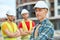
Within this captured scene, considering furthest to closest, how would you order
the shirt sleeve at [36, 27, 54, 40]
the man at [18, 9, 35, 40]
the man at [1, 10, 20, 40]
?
the man at [18, 9, 35, 40] < the man at [1, 10, 20, 40] < the shirt sleeve at [36, 27, 54, 40]

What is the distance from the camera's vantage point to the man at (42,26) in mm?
2879

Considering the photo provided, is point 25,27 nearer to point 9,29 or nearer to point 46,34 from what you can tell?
point 9,29

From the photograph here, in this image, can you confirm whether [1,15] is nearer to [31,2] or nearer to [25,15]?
[25,15]

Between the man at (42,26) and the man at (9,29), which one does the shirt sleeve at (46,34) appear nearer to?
the man at (42,26)

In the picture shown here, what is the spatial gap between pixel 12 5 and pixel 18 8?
153 ft

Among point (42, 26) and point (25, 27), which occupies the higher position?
point (42, 26)

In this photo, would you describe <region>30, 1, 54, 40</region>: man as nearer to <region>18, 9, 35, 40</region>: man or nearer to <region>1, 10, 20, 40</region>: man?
<region>1, 10, 20, 40</region>: man

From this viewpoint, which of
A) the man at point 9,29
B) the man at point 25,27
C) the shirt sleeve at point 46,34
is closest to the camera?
the shirt sleeve at point 46,34

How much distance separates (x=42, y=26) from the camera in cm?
295

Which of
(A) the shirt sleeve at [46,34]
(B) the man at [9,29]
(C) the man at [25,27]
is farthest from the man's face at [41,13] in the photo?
(C) the man at [25,27]

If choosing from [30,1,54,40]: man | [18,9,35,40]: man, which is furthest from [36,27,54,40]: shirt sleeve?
[18,9,35,40]: man

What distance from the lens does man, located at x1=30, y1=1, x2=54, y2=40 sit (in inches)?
113

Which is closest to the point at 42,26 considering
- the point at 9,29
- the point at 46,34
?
the point at 46,34

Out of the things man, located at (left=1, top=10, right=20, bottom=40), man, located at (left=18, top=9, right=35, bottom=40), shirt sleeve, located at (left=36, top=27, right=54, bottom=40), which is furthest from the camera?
man, located at (left=18, top=9, right=35, bottom=40)
